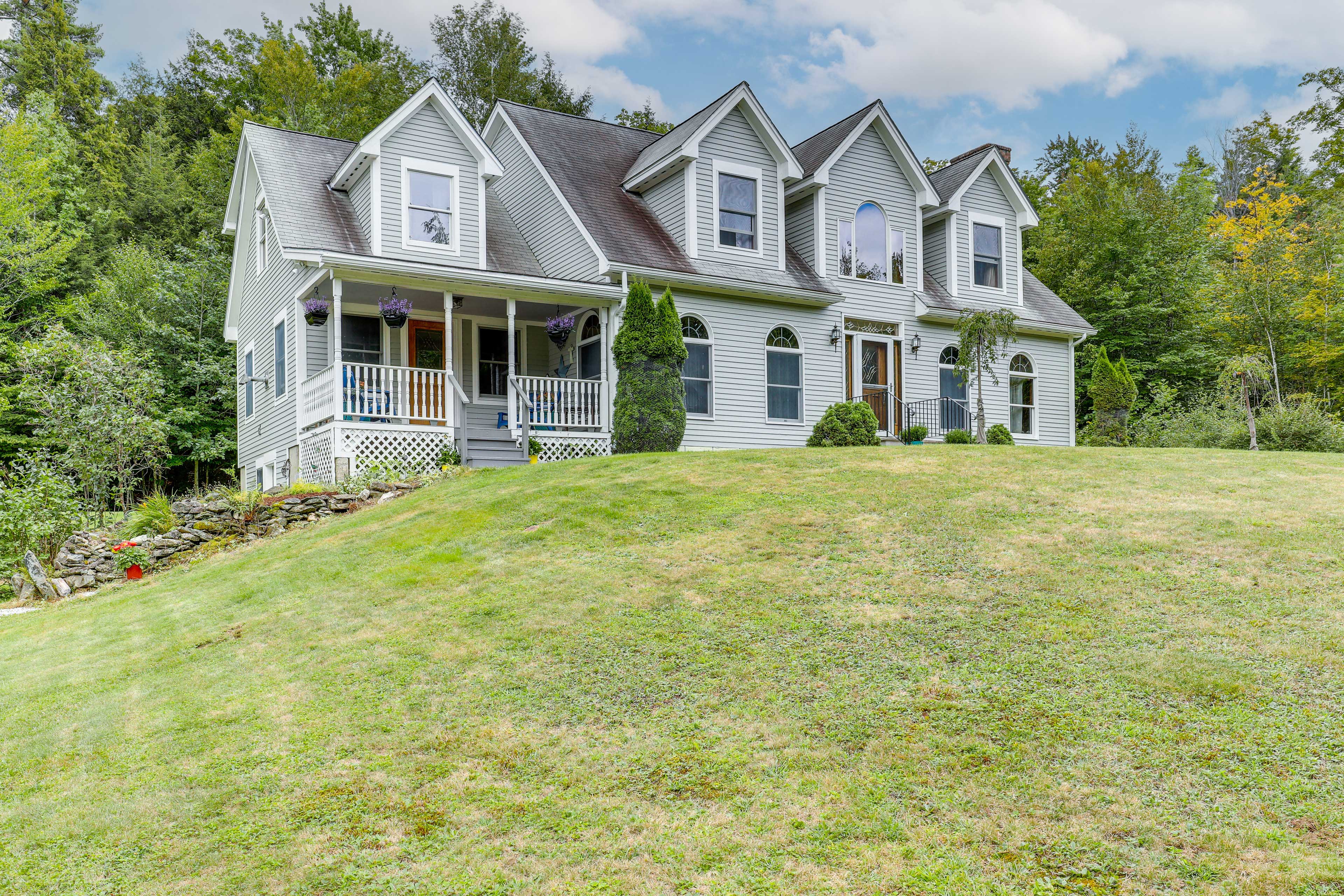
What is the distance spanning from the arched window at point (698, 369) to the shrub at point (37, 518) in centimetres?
994

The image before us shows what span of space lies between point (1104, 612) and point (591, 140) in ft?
55.5

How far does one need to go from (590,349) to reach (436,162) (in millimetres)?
4369

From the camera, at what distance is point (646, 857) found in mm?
3971

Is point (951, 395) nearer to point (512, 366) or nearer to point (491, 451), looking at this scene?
point (512, 366)

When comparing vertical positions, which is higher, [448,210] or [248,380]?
[448,210]

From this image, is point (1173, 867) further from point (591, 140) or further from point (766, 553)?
point (591, 140)

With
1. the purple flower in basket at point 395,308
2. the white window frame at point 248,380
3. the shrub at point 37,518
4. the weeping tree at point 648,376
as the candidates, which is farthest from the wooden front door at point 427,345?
the shrub at point 37,518

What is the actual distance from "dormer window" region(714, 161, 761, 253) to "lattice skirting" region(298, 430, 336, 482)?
7.97 m

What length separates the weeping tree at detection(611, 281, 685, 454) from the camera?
15.0 meters

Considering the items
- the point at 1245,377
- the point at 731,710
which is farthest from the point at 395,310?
the point at 1245,377

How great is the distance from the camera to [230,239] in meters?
29.3


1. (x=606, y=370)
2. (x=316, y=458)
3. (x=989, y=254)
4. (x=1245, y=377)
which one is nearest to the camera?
(x=316, y=458)

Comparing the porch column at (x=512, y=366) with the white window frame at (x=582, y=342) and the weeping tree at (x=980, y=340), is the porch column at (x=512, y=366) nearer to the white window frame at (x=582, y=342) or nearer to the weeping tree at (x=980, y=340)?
the white window frame at (x=582, y=342)

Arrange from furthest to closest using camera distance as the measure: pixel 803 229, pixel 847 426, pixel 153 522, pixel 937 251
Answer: pixel 937 251 < pixel 803 229 < pixel 847 426 < pixel 153 522
